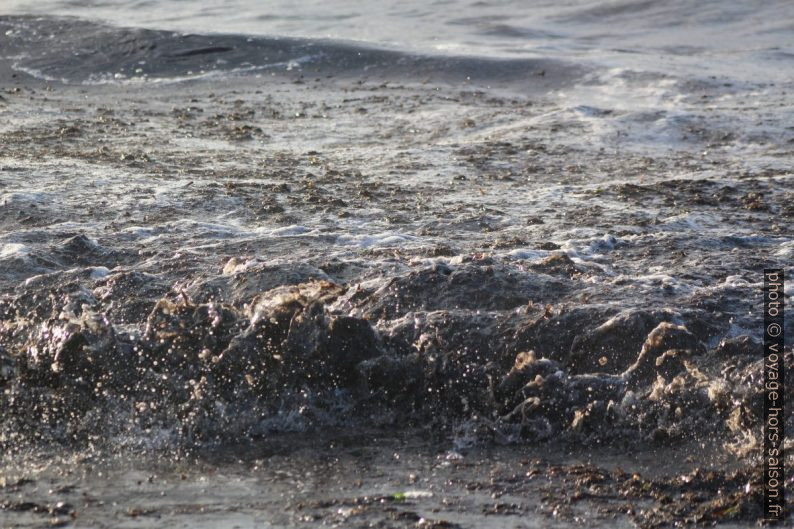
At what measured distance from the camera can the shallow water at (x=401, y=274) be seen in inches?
134

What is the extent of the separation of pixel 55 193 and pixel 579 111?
400 centimetres

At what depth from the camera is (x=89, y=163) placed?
21.3ft

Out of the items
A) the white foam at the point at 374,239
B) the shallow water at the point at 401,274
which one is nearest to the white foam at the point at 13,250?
the shallow water at the point at 401,274

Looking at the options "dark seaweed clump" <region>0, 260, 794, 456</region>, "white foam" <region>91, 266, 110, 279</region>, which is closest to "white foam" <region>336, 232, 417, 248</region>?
"dark seaweed clump" <region>0, 260, 794, 456</region>

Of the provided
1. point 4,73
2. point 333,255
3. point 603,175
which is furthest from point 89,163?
point 4,73

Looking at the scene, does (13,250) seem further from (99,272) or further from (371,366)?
(371,366)

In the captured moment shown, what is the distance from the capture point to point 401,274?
4.41 metres

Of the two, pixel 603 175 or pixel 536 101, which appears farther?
pixel 536 101

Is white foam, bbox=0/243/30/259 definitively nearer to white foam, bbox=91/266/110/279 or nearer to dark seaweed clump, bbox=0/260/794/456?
white foam, bbox=91/266/110/279

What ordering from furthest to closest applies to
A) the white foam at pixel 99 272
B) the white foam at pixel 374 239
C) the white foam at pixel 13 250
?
the white foam at pixel 374 239 < the white foam at pixel 13 250 < the white foam at pixel 99 272

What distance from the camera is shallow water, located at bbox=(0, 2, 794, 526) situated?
3404mm

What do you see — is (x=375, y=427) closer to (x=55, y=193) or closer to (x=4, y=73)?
(x=55, y=193)

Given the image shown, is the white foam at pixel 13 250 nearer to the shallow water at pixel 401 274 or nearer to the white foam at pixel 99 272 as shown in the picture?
the shallow water at pixel 401 274

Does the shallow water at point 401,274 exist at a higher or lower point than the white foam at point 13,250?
lower
